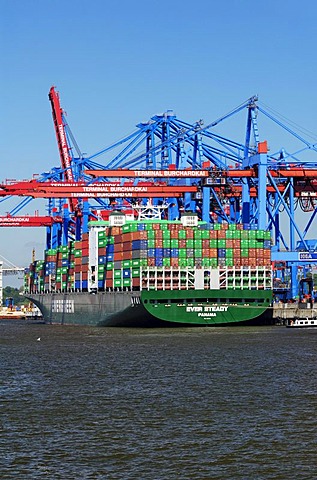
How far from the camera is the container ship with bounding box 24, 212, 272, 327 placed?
94.0m

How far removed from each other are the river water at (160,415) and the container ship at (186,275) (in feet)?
106

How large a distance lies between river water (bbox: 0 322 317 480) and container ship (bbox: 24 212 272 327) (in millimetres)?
32408

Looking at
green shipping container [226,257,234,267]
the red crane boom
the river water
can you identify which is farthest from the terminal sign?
the red crane boom

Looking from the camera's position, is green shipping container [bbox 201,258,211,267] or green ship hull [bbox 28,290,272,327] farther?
green shipping container [bbox 201,258,211,267]

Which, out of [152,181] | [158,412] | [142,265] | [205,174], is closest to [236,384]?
[158,412]

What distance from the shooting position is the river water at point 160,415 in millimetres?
26172

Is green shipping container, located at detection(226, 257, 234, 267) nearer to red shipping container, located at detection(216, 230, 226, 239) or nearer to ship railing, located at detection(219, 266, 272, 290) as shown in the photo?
ship railing, located at detection(219, 266, 272, 290)

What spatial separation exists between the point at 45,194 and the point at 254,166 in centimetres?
2298

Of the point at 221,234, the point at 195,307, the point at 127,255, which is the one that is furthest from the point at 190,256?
the point at 127,255

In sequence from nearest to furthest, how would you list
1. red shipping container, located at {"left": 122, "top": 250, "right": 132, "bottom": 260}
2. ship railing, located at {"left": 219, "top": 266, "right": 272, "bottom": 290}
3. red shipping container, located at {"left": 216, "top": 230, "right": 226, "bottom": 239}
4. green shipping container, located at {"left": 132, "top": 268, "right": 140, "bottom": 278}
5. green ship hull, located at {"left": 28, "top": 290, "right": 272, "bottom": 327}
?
green ship hull, located at {"left": 28, "top": 290, "right": 272, "bottom": 327}, ship railing, located at {"left": 219, "top": 266, "right": 272, "bottom": 290}, green shipping container, located at {"left": 132, "top": 268, "right": 140, "bottom": 278}, red shipping container, located at {"left": 216, "top": 230, "right": 226, "bottom": 239}, red shipping container, located at {"left": 122, "top": 250, "right": 132, "bottom": 260}

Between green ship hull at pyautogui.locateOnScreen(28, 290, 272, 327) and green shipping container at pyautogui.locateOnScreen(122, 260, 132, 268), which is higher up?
green shipping container at pyautogui.locateOnScreen(122, 260, 132, 268)

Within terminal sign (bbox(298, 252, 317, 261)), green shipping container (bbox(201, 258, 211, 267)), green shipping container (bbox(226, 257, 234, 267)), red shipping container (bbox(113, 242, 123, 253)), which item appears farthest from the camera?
terminal sign (bbox(298, 252, 317, 261))

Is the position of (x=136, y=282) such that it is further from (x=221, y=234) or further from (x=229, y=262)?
(x=221, y=234)

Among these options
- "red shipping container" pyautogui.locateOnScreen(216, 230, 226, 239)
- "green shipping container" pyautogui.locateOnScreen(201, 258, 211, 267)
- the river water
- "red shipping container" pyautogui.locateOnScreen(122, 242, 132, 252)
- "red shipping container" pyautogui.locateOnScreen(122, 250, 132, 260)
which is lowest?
the river water
